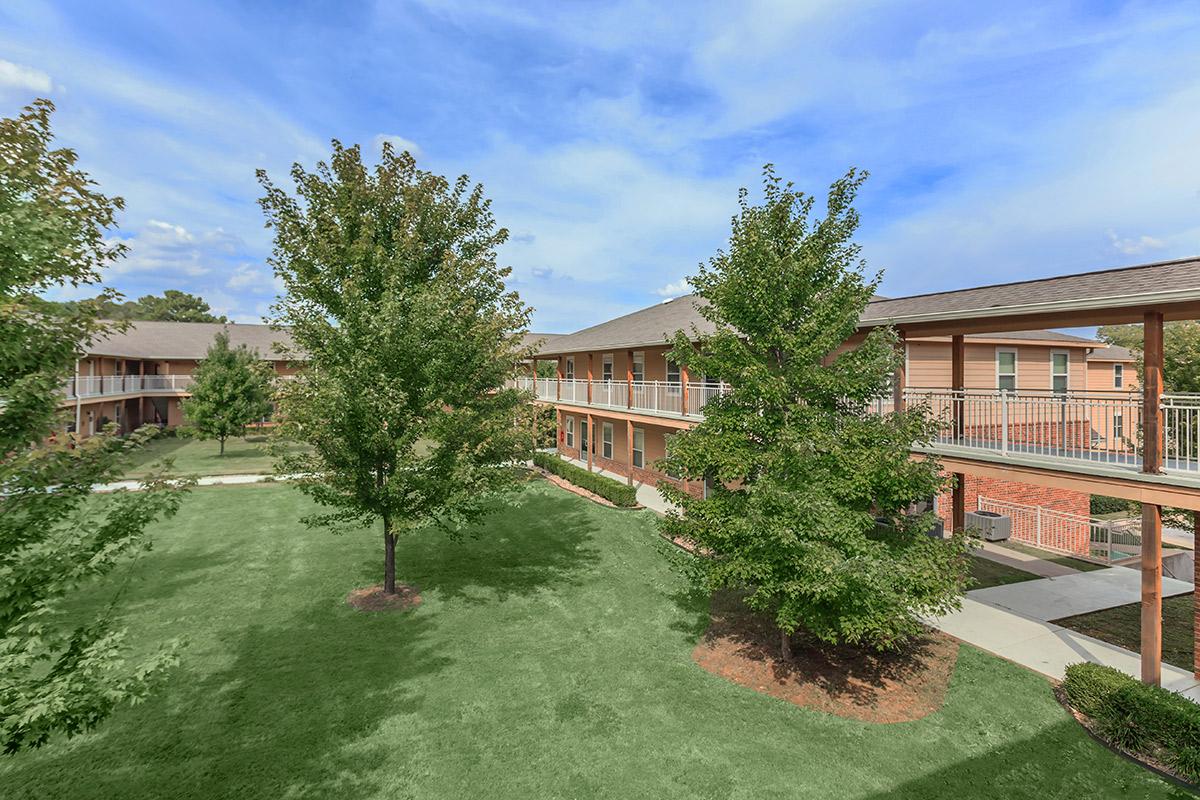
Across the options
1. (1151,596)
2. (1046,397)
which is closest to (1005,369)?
(1046,397)

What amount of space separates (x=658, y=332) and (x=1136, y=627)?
15135 mm

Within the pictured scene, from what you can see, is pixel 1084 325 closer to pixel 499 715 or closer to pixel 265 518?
pixel 499 715

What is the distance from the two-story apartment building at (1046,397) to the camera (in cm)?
848

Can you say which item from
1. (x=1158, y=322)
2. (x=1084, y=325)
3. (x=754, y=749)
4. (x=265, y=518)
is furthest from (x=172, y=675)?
(x=1084, y=325)

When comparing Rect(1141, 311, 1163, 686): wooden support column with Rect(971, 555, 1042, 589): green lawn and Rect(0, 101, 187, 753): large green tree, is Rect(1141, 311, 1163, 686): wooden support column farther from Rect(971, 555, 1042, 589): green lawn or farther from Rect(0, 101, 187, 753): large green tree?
Rect(0, 101, 187, 753): large green tree

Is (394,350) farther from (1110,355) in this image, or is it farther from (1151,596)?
(1110,355)

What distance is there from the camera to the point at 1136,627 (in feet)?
35.8

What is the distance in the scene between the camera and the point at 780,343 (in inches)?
354

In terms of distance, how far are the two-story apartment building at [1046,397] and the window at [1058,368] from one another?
0.13ft

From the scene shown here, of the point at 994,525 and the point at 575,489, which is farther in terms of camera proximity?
the point at 575,489

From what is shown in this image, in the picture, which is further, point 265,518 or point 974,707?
point 265,518

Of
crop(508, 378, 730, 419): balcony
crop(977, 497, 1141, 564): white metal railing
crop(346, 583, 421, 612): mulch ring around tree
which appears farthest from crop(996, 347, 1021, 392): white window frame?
crop(346, 583, 421, 612): mulch ring around tree

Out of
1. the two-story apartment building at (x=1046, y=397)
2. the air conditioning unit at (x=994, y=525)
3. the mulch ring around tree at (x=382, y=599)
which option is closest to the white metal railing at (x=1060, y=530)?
the air conditioning unit at (x=994, y=525)

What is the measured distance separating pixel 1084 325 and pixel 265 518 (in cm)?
2267
